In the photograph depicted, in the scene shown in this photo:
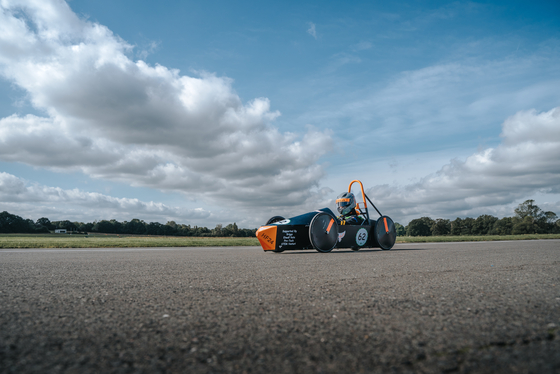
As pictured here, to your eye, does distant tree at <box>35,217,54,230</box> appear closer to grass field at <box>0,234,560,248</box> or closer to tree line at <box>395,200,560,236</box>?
grass field at <box>0,234,560,248</box>

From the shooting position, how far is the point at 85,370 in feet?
4.61

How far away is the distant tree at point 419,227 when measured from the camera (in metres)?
75.4

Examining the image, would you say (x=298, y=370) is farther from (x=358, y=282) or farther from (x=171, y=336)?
(x=358, y=282)

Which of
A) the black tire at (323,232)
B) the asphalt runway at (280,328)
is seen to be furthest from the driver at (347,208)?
the asphalt runway at (280,328)

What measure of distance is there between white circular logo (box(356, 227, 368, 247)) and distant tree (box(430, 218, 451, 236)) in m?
74.4

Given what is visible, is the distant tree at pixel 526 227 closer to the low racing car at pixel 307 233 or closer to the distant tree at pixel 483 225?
the distant tree at pixel 483 225

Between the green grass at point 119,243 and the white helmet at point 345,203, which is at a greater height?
the white helmet at point 345,203

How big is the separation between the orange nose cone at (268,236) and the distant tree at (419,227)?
235ft

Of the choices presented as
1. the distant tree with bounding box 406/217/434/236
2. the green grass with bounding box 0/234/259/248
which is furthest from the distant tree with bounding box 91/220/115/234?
the distant tree with bounding box 406/217/434/236

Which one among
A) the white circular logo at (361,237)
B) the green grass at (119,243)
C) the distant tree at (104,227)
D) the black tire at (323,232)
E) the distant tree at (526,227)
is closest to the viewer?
the black tire at (323,232)

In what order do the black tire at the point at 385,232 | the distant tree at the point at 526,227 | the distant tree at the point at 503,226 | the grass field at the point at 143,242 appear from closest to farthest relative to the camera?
the black tire at the point at 385,232 < the grass field at the point at 143,242 < the distant tree at the point at 526,227 < the distant tree at the point at 503,226

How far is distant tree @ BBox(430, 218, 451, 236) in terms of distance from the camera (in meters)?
78.4

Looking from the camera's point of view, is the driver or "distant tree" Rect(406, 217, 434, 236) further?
"distant tree" Rect(406, 217, 434, 236)

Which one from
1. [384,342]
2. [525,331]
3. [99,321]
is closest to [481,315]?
[525,331]
